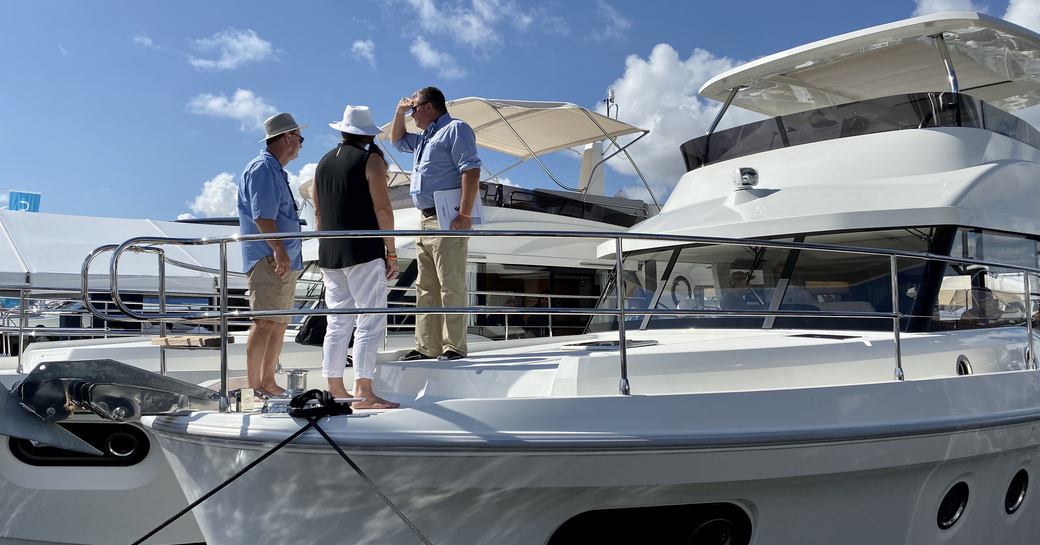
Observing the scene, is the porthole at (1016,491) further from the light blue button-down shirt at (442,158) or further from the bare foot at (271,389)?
the bare foot at (271,389)

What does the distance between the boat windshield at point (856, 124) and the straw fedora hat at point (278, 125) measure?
3117 mm

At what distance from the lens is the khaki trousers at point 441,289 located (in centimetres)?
382

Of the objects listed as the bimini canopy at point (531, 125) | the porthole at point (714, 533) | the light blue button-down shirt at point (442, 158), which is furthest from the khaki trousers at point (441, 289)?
the bimini canopy at point (531, 125)

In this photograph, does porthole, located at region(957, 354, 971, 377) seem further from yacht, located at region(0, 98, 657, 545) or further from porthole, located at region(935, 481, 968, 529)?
yacht, located at region(0, 98, 657, 545)

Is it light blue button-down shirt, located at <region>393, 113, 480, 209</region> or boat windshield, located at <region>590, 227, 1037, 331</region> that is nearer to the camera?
light blue button-down shirt, located at <region>393, 113, 480, 209</region>

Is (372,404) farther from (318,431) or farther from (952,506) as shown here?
(952,506)

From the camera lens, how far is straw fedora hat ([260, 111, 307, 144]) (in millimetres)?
4133

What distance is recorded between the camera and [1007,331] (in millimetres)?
4477

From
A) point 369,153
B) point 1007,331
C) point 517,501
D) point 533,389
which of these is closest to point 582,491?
point 517,501

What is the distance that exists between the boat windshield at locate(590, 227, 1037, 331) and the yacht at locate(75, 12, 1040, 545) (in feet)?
0.04

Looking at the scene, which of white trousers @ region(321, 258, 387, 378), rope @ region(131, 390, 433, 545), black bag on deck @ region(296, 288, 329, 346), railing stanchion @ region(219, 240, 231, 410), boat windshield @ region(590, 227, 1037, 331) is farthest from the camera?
black bag on deck @ region(296, 288, 329, 346)

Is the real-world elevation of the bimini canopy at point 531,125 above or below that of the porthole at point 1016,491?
above

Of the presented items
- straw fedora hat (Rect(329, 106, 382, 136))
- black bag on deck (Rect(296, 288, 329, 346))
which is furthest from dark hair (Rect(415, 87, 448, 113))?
black bag on deck (Rect(296, 288, 329, 346))

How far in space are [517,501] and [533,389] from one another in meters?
0.58
